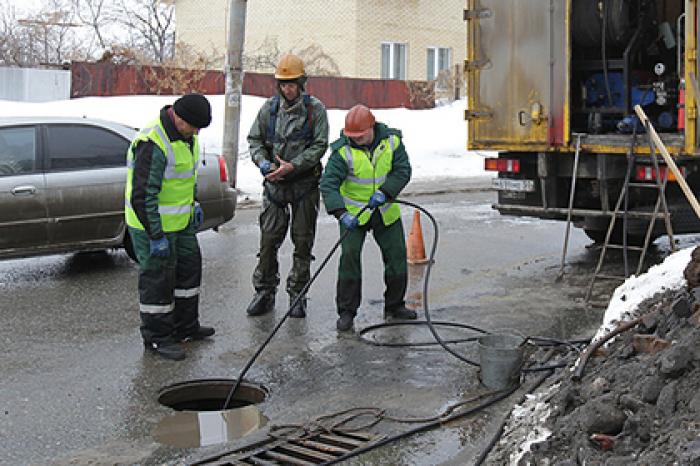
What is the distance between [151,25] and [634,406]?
3699 centimetres

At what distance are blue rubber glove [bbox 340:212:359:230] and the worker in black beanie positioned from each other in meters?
→ 1.11

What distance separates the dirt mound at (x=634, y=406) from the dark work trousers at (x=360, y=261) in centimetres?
253

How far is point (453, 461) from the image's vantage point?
4867 mm

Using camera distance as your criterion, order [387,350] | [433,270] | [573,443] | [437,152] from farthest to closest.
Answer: [437,152] → [433,270] → [387,350] → [573,443]

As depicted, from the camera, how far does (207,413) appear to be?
5680 mm

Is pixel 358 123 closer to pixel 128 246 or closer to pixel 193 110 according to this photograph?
pixel 193 110

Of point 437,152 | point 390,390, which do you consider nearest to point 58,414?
point 390,390

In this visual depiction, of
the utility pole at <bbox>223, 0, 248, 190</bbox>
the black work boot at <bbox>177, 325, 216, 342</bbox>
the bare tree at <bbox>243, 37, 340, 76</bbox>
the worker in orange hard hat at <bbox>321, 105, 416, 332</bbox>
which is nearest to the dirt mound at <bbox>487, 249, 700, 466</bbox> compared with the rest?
the worker in orange hard hat at <bbox>321, 105, 416, 332</bbox>

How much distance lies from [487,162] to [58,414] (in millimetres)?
5777

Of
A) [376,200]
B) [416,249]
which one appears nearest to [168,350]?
[376,200]

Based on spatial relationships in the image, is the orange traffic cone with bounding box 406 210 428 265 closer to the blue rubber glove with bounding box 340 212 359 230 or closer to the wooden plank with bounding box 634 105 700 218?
the blue rubber glove with bounding box 340 212 359 230

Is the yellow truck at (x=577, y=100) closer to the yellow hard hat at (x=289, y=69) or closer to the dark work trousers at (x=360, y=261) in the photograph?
the dark work trousers at (x=360, y=261)

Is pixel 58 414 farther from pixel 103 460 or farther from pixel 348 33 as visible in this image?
pixel 348 33

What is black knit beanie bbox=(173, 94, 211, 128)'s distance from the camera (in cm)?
664
